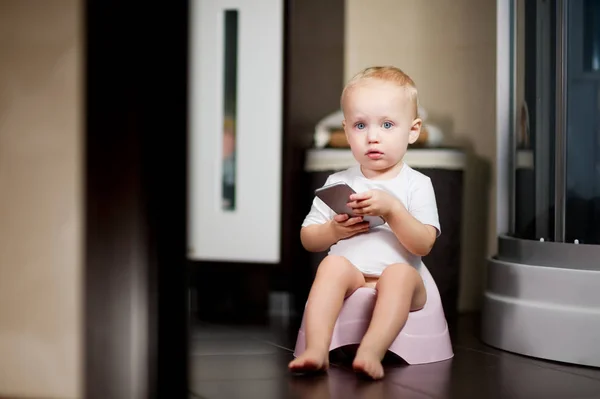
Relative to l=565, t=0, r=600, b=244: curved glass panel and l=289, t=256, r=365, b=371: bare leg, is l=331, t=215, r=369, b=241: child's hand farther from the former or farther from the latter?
l=565, t=0, r=600, b=244: curved glass panel

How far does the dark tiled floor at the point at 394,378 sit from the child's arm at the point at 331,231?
0.18m

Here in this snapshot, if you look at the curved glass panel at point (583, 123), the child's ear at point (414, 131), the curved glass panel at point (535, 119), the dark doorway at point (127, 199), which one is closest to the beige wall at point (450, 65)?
the curved glass panel at point (535, 119)

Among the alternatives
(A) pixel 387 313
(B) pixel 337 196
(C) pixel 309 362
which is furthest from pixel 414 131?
(C) pixel 309 362

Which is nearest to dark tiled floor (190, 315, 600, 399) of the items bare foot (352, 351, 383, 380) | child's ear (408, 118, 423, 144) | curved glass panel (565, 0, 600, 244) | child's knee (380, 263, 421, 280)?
bare foot (352, 351, 383, 380)

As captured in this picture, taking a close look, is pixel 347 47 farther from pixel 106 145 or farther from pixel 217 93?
pixel 106 145

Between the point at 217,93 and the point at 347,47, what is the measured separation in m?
0.30

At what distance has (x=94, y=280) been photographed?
73cm

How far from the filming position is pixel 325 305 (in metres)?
1.02

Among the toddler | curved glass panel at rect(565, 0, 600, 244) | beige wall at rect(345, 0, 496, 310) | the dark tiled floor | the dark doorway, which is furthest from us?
beige wall at rect(345, 0, 496, 310)

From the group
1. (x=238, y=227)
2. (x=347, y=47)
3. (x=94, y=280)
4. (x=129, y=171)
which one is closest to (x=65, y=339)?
(x=94, y=280)

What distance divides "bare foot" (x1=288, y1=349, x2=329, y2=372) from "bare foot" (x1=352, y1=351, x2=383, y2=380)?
44 millimetres

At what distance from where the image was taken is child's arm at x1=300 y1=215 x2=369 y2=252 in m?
1.04

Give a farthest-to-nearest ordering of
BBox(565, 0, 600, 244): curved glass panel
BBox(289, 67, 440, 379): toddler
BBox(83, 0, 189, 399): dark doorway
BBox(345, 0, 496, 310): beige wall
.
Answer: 1. BBox(345, 0, 496, 310): beige wall
2. BBox(565, 0, 600, 244): curved glass panel
3. BBox(289, 67, 440, 379): toddler
4. BBox(83, 0, 189, 399): dark doorway

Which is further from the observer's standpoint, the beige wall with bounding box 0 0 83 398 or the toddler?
the toddler
